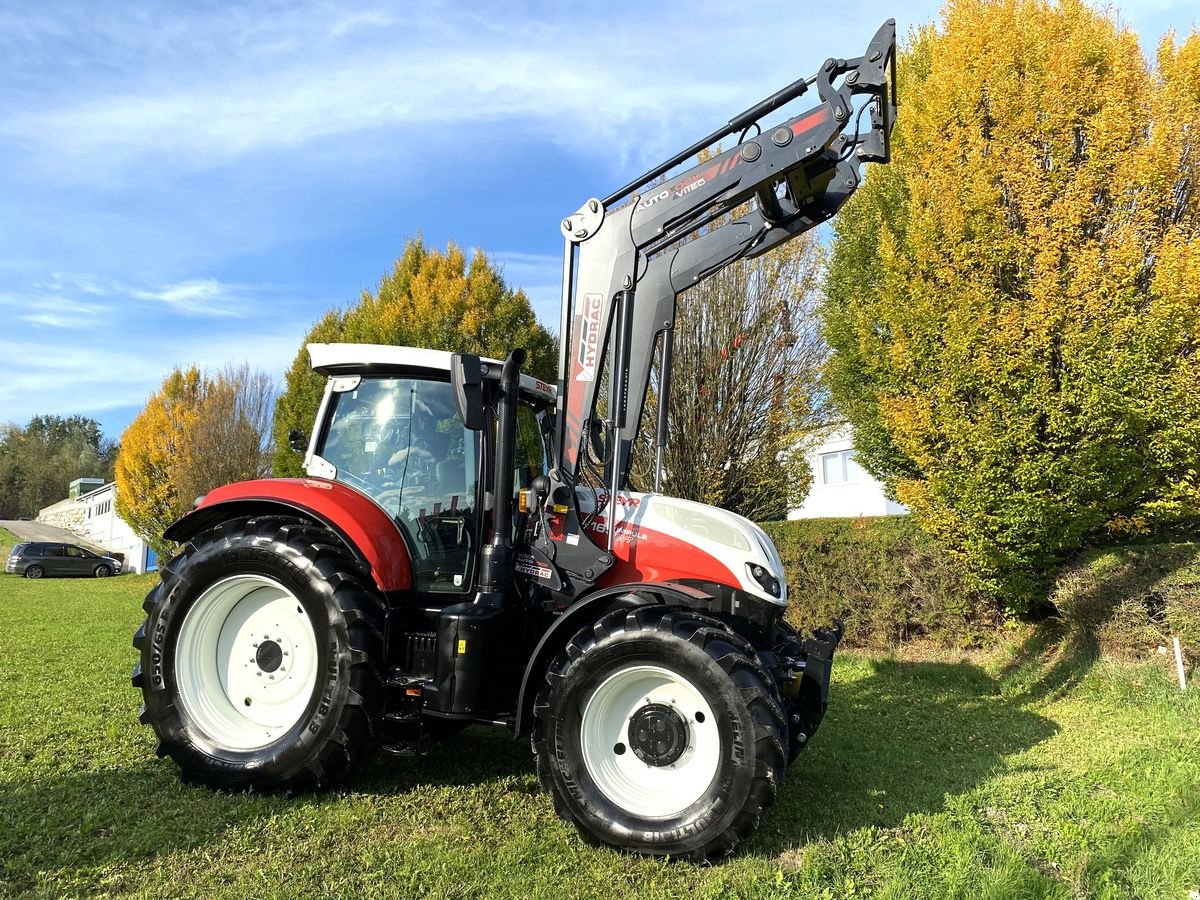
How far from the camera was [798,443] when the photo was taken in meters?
11.9

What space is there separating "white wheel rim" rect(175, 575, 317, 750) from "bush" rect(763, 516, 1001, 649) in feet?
23.3

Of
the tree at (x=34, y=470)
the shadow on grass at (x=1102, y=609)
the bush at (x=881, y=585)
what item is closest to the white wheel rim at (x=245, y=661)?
the shadow on grass at (x=1102, y=609)

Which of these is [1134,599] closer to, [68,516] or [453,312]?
[453,312]

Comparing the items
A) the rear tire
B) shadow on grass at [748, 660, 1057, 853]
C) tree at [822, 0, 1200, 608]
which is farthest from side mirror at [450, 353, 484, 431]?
tree at [822, 0, 1200, 608]

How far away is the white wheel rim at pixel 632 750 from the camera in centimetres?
373

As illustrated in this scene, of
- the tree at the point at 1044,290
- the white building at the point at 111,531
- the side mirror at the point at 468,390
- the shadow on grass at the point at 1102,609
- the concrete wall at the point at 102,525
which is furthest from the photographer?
the concrete wall at the point at 102,525

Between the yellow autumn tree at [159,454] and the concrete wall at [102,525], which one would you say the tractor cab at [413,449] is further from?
the concrete wall at [102,525]

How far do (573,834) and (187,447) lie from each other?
22189mm

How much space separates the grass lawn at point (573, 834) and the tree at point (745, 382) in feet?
18.5

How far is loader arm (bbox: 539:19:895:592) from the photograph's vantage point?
4539 mm

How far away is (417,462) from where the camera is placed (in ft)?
15.7

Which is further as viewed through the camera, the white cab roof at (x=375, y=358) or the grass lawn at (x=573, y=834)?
the white cab roof at (x=375, y=358)

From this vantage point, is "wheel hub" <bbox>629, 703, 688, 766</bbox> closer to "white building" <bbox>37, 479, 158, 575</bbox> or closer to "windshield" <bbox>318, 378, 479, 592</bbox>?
"windshield" <bbox>318, 378, 479, 592</bbox>

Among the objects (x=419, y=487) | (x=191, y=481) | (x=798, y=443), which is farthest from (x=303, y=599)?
(x=191, y=481)
